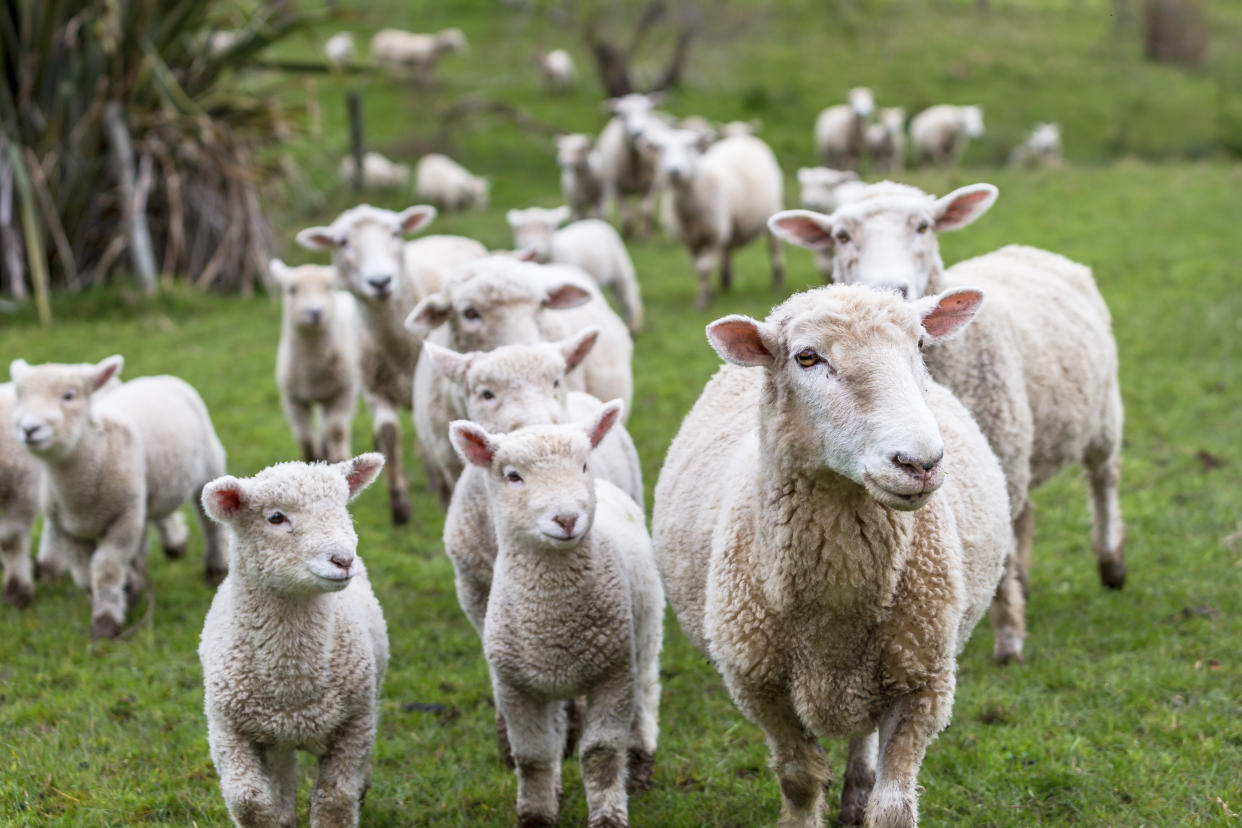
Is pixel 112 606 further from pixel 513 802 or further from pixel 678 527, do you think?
pixel 678 527

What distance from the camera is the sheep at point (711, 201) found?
13.0 meters

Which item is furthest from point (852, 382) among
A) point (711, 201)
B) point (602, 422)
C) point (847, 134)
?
point (847, 134)

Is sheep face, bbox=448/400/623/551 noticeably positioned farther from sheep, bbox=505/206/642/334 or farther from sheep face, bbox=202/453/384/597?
sheep, bbox=505/206/642/334

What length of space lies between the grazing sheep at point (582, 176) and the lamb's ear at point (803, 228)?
37.9 feet

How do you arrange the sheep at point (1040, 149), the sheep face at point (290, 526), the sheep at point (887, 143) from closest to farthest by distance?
the sheep face at point (290, 526) → the sheep at point (887, 143) → the sheep at point (1040, 149)

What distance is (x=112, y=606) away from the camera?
20.5 ft

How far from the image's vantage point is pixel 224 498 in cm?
395

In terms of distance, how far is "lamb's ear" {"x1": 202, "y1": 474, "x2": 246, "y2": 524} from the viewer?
3.91m

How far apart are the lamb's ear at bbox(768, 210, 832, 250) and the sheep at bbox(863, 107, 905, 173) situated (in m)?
17.4

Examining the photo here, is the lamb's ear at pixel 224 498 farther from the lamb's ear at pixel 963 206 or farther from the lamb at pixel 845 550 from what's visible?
the lamb's ear at pixel 963 206

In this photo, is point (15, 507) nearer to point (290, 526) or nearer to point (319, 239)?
point (319, 239)

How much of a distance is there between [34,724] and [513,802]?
2.12m

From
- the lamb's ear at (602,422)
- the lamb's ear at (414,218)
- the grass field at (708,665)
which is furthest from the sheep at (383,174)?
the lamb's ear at (602,422)

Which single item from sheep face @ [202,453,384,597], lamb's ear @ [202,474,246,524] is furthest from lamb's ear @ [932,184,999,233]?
lamb's ear @ [202,474,246,524]
